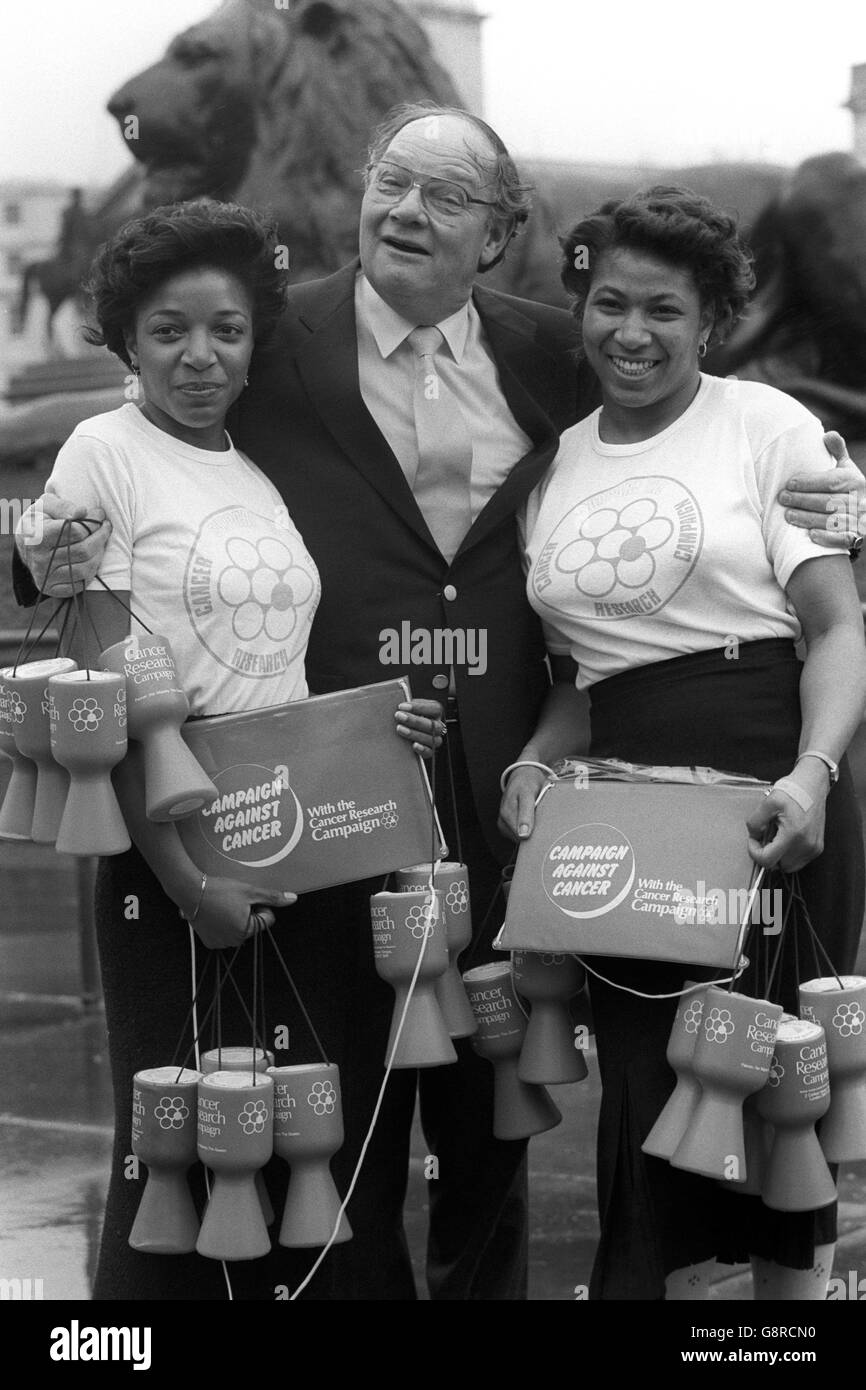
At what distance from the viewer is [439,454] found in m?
2.88

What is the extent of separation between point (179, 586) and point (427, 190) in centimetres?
79

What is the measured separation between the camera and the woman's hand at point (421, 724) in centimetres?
272

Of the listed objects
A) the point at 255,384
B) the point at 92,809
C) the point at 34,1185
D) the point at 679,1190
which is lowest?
the point at 34,1185

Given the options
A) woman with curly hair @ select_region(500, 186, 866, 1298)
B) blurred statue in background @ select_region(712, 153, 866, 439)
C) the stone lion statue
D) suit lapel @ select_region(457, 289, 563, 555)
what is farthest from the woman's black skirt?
the stone lion statue

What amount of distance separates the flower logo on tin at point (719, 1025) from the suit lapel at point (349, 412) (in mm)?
911

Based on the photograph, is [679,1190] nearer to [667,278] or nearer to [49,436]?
[667,278]

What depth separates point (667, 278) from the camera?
8.91 ft

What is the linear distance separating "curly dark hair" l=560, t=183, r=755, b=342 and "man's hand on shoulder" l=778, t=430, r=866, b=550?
34 centimetres

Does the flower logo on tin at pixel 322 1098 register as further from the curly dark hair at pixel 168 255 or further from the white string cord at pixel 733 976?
the curly dark hair at pixel 168 255

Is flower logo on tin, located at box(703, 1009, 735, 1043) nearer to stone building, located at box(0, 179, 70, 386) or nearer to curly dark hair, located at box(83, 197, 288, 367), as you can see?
curly dark hair, located at box(83, 197, 288, 367)

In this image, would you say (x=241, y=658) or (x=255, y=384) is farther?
(x=255, y=384)

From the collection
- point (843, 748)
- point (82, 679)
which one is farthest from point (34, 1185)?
point (843, 748)

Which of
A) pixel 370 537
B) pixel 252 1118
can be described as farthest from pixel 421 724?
pixel 252 1118

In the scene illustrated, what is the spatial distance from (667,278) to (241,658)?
2.95 feet
